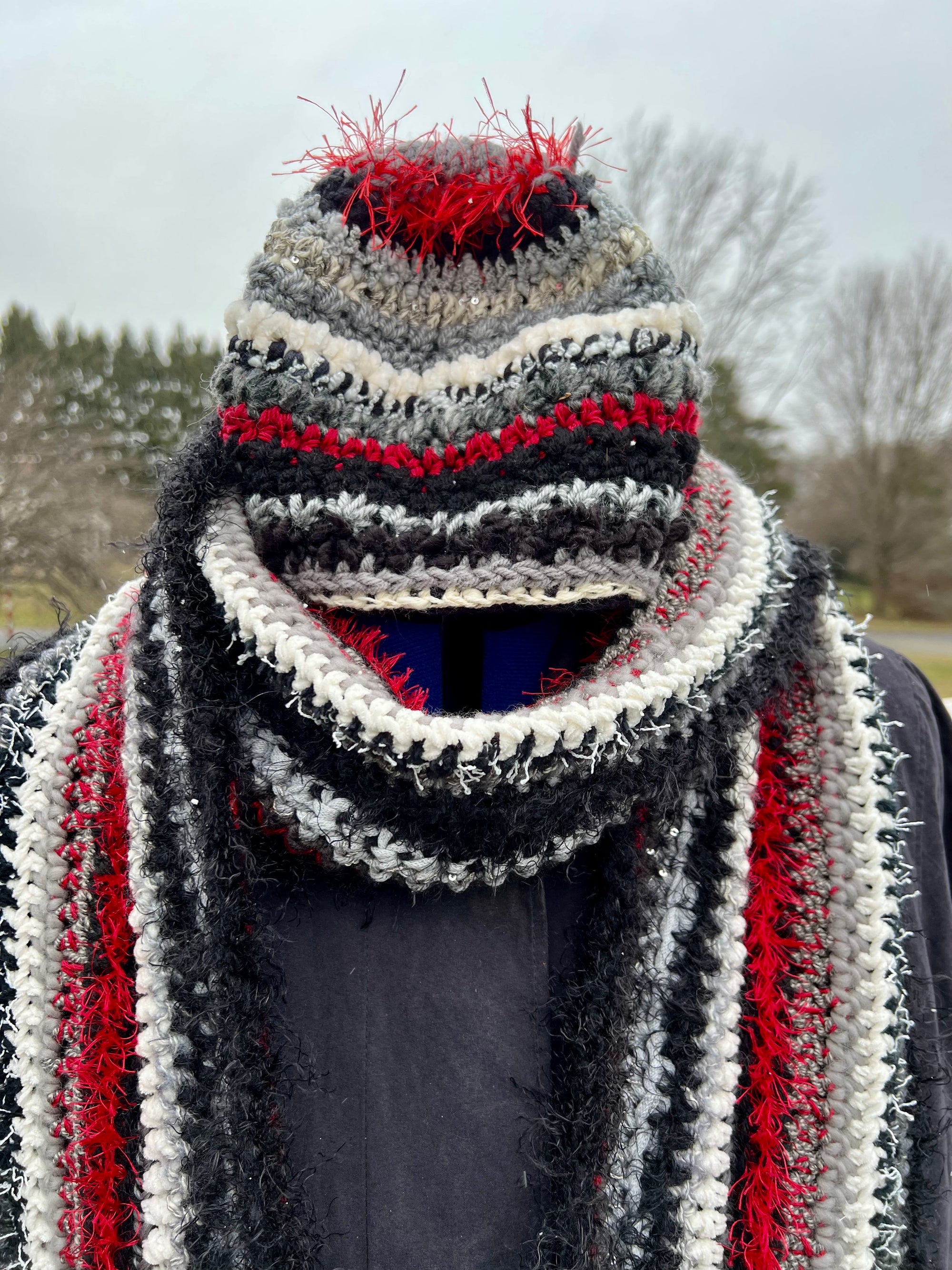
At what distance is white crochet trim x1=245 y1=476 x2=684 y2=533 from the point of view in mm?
538

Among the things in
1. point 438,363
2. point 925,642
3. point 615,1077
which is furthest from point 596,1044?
point 925,642

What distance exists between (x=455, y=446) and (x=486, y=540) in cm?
7

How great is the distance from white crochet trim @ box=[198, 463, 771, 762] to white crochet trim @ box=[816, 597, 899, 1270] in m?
0.14

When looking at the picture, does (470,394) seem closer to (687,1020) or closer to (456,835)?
(456,835)

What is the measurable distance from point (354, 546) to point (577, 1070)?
1.33ft

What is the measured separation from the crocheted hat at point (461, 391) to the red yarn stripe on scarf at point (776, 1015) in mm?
213

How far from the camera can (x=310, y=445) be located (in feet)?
1.81

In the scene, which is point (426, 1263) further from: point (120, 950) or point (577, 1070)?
point (120, 950)

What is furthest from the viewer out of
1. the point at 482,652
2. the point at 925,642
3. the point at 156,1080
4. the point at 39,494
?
the point at 925,642

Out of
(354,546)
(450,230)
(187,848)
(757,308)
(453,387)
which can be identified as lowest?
(187,848)

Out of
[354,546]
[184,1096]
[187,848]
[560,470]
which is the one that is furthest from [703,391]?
[184,1096]

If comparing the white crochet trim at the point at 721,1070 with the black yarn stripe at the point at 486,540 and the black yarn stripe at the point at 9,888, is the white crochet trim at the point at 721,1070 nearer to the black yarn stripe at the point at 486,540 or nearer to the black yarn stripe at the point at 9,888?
the black yarn stripe at the point at 486,540

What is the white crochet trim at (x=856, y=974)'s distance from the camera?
587 mm

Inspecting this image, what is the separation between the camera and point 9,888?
1.86 ft
